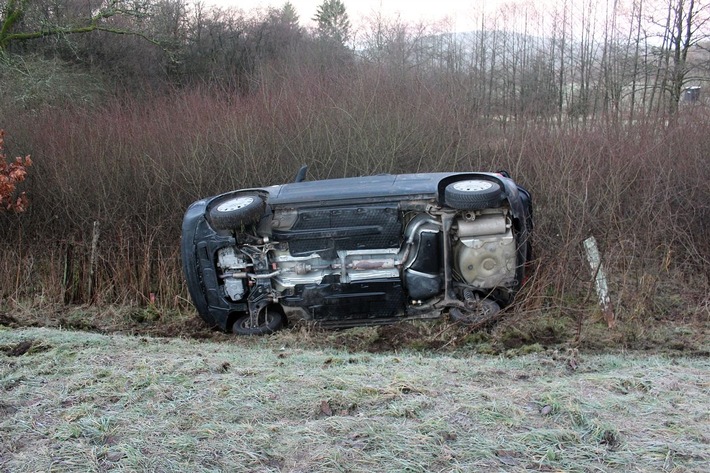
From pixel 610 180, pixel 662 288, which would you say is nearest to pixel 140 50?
pixel 610 180

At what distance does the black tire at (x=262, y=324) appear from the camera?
6.41 m

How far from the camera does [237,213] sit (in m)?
5.99

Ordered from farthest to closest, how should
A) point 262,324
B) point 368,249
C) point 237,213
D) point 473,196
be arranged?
point 262,324 → point 368,249 → point 237,213 → point 473,196

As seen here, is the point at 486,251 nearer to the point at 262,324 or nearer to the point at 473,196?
the point at 473,196

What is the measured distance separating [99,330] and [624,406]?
6360mm

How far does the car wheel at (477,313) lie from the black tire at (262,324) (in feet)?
5.92

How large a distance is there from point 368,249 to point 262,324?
1.40m

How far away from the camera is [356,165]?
984cm

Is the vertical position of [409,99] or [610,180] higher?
[409,99]

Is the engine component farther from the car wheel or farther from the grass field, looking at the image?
the grass field

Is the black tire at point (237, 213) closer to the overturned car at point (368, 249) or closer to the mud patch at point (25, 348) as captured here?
the overturned car at point (368, 249)

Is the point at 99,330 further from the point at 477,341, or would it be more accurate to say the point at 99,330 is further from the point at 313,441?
the point at 313,441

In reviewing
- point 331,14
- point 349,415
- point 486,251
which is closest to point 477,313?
point 486,251

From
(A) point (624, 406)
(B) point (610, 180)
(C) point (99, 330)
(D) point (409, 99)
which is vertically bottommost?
(C) point (99, 330)
